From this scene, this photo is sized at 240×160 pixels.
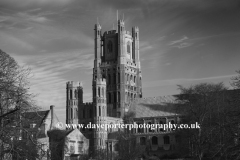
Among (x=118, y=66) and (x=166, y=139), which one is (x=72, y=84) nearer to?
(x=118, y=66)

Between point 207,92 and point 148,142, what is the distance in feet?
85.9

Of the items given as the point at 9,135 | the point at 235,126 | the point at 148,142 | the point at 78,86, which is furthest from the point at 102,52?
the point at 9,135

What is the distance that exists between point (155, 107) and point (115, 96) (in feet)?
45.0

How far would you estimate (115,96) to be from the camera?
376ft

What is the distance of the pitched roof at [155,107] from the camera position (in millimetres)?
102750

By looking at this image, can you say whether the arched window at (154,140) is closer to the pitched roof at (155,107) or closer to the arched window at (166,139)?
the arched window at (166,139)

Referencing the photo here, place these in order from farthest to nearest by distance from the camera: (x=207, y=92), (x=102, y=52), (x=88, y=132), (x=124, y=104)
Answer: (x=102, y=52) < (x=124, y=104) < (x=88, y=132) < (x=207, y=92)

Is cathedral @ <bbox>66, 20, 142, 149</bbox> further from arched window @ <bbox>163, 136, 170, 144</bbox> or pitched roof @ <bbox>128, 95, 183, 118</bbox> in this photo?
arched window @ <bbox>163, 136, 170, 144</bbox>

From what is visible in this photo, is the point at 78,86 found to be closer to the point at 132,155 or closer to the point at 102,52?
the point at 102,52

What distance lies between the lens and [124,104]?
112375 mm

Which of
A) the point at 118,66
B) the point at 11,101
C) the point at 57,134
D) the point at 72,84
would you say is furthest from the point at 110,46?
the point at 11,101

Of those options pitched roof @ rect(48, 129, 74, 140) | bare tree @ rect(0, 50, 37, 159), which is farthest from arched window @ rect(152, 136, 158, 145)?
bare tree @ rect(0, 50, 37, 159)

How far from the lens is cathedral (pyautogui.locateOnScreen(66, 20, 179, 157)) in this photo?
332 feet

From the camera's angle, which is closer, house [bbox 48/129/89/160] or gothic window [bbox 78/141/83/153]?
house [bbox 48/129/89/160]
